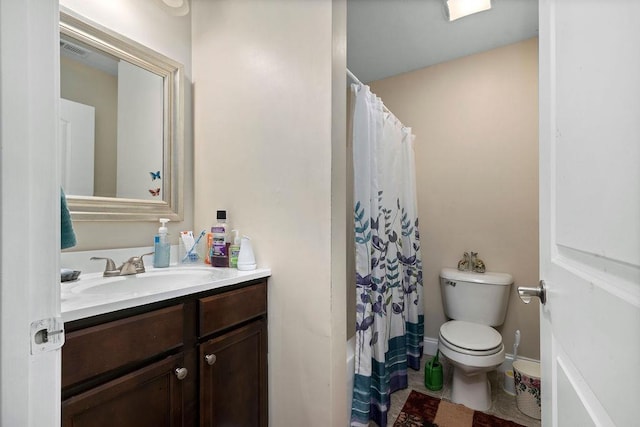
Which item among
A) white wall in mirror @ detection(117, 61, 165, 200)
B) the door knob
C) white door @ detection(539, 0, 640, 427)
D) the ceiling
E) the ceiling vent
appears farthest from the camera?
the ceiling

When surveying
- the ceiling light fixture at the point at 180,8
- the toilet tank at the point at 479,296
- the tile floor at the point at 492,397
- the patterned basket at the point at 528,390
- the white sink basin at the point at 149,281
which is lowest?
the tile floor at the point at 492,397

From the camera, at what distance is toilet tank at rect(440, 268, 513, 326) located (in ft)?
6.27

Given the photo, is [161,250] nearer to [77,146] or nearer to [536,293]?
[77,146]

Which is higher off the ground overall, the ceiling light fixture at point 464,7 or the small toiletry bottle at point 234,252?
the ceiling light fixture at point 464,7

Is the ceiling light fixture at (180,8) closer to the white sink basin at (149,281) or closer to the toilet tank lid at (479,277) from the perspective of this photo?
the white sink basin at (149,281)

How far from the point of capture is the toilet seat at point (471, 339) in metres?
1.56

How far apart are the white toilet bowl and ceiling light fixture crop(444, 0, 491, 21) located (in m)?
1.89

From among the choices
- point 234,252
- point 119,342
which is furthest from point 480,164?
point 119,342

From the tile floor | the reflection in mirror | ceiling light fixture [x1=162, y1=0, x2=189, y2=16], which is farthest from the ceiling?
the tile floor

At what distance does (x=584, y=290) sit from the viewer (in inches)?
18.1

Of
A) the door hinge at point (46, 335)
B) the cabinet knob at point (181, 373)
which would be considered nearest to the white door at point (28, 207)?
the door hinge at point (46, 335)

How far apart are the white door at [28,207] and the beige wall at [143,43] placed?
968 mm

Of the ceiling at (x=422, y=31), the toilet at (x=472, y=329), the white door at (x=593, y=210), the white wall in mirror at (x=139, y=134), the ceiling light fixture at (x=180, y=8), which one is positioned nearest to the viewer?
the white door at (x=593, y=210)

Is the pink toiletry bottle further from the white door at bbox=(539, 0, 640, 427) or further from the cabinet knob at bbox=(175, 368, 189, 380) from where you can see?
the white door at bbox=(539, 0, 640, 427)
